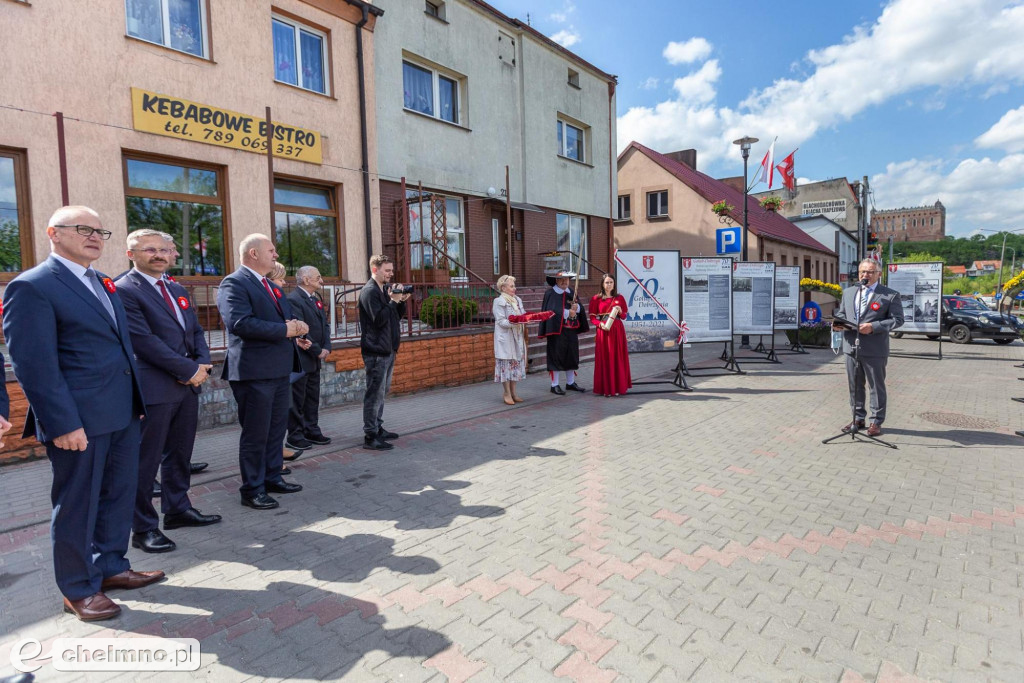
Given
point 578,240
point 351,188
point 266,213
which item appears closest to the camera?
point 266,213

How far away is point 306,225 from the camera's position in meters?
11.5

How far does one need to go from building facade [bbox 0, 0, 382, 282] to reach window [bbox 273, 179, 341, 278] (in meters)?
0.03

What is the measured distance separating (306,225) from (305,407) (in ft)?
19.7

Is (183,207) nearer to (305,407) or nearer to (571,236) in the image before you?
(305,407)

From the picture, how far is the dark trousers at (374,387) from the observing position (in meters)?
6.29

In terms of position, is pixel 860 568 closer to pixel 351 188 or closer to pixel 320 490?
pixel 320 490

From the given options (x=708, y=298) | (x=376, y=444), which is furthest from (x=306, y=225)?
(x=708, y=298)

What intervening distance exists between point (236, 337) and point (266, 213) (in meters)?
7.06

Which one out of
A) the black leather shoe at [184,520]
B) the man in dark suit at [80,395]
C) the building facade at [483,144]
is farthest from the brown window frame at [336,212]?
the man in dark suit at [80,395]

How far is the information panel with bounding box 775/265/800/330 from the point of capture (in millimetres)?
14609

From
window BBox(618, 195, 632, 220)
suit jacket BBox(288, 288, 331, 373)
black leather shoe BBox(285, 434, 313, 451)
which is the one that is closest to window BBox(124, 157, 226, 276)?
suit jacket BBox(288, 288, 331, 373)

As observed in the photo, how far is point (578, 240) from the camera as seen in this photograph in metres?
19.2

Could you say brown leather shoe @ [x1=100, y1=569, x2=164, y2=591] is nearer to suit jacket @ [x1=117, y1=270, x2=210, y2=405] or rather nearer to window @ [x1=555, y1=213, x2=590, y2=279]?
suit jacket @ [x1=117, y1=270, x2=210, y2=405]

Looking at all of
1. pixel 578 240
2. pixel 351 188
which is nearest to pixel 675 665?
pixel 351 188
